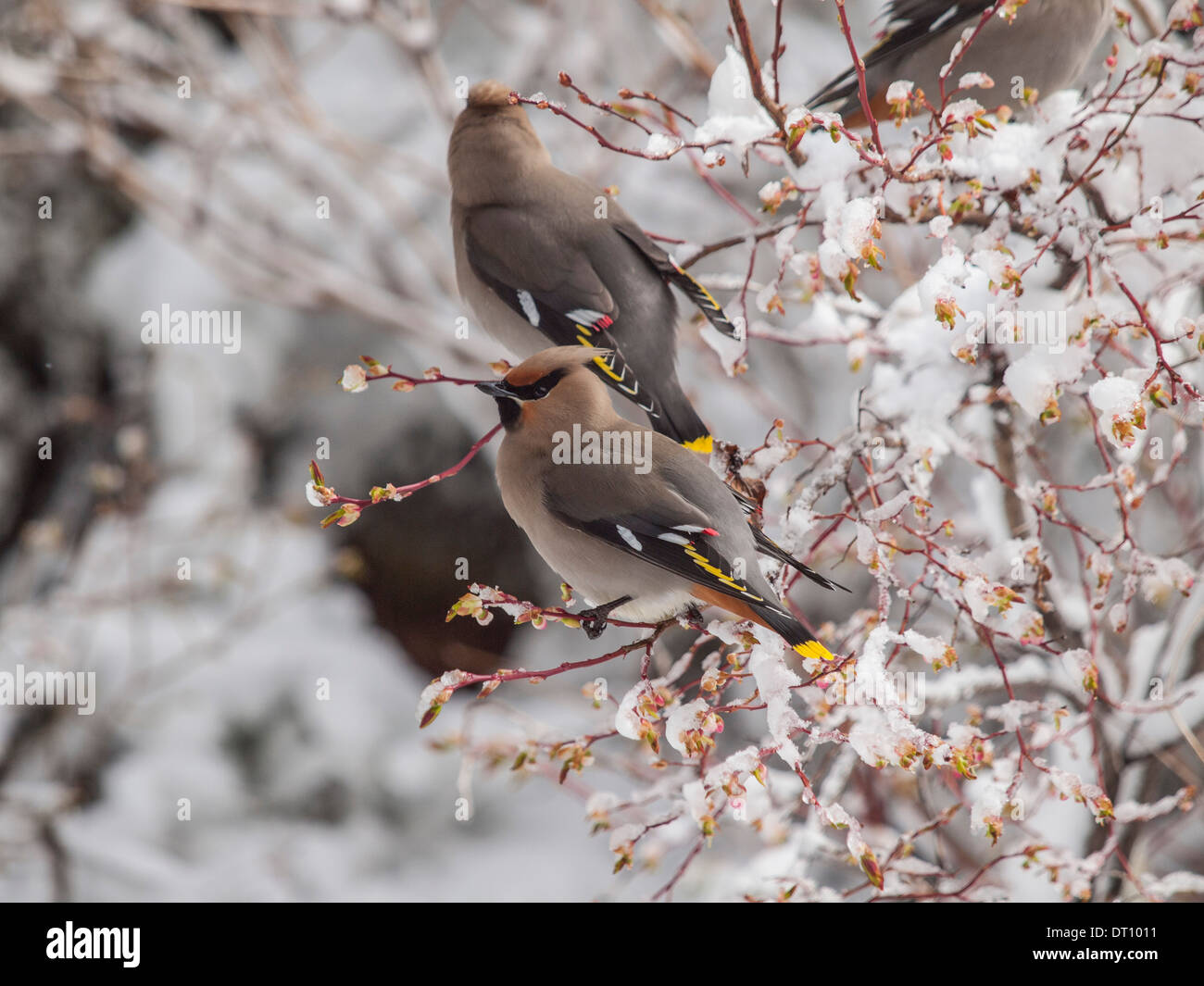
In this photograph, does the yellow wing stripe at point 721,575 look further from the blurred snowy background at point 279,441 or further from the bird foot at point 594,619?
the blurred snowy background at point 279,441

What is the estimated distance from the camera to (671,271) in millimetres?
1761

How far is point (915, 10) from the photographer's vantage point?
2.08 m

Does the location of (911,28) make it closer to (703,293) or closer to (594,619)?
(703,293)

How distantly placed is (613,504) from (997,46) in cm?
124

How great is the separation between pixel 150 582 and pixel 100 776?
0.89 metres

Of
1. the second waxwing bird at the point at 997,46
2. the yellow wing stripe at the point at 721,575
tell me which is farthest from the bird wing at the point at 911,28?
the yellow wing stripe at the point at 721,575

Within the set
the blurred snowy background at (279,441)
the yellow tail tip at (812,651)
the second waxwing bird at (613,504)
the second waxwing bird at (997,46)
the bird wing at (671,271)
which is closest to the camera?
the yellow tail tip at (812,651)

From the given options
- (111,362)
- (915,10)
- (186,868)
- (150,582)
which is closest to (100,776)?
(186,868)

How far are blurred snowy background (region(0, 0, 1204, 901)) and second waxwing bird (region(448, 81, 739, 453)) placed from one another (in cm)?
232

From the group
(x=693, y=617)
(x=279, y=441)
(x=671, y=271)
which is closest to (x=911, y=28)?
(x=671, y=271)

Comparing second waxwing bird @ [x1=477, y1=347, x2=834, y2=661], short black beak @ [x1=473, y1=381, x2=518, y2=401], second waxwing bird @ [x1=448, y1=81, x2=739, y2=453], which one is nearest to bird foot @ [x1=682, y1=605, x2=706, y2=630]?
second waxwing bird @ [x1=477, y1=347, x2=834, y2=661]

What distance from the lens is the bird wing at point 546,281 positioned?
1739 mm

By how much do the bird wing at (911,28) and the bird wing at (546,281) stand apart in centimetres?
64
